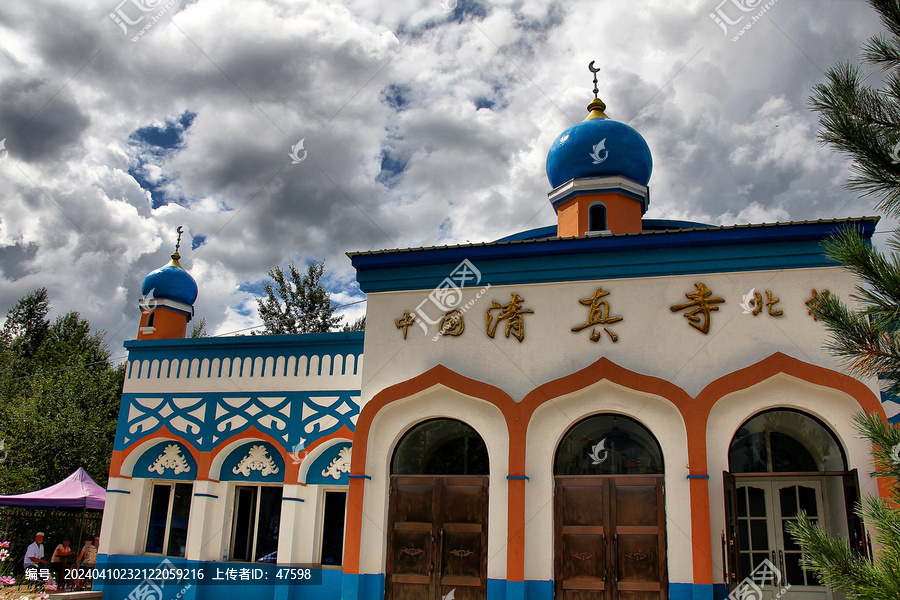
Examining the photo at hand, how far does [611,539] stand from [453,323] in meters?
2.90

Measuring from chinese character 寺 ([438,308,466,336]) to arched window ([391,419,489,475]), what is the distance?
1.04m

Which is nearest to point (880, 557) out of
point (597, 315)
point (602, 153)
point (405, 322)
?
point (597, 315)

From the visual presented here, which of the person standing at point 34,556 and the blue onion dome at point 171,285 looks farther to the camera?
the blue onion dome at point 171,285

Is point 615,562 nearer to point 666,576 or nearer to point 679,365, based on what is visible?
point 666,576

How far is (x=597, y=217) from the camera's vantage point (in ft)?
33.9

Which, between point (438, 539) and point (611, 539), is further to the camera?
point (438, 539)

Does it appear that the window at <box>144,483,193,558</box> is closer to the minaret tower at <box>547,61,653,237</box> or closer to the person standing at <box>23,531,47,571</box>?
the person standing at <box>23,531,47,571</box>

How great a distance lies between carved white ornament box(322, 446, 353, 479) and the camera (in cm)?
945

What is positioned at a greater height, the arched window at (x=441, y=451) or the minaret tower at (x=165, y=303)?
the minaret tower at (x=165, y=303)

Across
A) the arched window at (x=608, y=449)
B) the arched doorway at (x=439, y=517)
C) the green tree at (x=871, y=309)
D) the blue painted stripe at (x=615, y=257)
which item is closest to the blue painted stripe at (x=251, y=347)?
the blue painted stripe at (x=615, y=257)

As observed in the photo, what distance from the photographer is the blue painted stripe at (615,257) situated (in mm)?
7159

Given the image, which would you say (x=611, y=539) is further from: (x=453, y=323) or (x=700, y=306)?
Answer: (x=453, y=323)

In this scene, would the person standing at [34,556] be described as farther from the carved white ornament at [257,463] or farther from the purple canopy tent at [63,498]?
the carved white ornament at [257,463]

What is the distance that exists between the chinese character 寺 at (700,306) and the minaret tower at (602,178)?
2.97 meters
